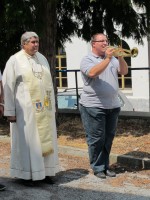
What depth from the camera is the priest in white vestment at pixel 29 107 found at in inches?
212

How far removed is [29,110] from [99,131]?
934mm

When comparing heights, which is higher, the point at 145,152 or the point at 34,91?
the point at 34,91

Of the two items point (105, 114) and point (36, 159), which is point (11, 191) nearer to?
point (36, 159)

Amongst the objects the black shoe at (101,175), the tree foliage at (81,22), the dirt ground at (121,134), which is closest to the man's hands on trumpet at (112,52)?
the black shoe at (101,175)

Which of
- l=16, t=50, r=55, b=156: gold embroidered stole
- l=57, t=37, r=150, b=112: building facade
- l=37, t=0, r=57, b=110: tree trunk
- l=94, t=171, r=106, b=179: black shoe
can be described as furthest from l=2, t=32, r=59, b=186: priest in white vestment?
l=57, t=37, r=150, b=112: building facade

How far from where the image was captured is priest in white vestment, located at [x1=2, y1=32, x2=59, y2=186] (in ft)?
17.6

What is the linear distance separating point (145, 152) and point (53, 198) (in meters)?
2.14

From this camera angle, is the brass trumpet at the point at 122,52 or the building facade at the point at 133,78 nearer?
the brass trumpet at the point at 122,52

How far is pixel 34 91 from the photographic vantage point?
5387 mm

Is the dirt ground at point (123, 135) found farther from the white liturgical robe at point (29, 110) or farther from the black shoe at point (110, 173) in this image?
the white liturgical robe at point (29, 110)

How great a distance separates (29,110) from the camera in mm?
5391

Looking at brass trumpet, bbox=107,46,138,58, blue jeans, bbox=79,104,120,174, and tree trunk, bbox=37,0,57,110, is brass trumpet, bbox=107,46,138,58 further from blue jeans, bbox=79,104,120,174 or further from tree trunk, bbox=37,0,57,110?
tree trunk, bbox=37,0,57,110

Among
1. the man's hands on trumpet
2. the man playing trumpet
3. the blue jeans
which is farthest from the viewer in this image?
the blue jeans

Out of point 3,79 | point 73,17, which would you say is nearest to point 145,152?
point 3,79
